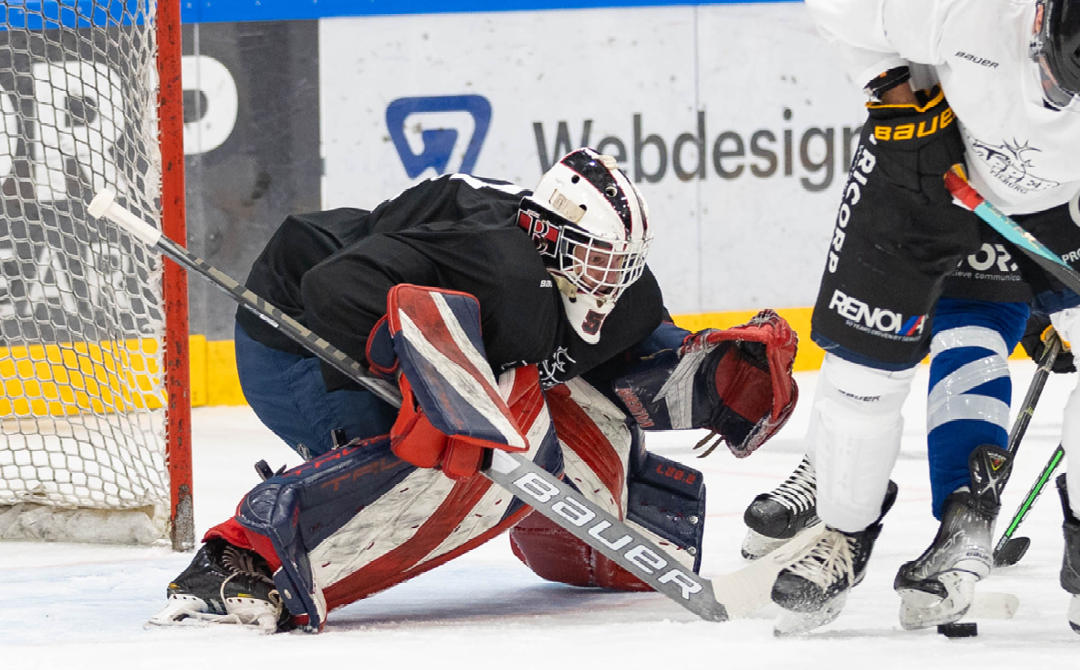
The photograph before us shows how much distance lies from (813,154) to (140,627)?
3867 millimetres

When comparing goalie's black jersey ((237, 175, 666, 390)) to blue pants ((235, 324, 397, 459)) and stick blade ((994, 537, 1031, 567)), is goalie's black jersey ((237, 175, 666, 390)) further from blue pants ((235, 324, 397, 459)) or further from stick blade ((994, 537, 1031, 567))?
stick blade ((994, 537, 1031, 567))

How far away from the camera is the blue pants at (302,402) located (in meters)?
2.34

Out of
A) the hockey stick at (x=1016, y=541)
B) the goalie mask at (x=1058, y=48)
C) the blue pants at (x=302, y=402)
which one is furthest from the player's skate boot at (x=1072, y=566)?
the blue pants at (x=302, y=402)

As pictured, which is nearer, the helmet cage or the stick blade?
the helmet cage

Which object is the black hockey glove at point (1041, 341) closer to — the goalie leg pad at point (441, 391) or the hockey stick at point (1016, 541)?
the hockey stick at point (1016, 541)

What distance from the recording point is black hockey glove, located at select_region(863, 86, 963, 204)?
6.20 feet

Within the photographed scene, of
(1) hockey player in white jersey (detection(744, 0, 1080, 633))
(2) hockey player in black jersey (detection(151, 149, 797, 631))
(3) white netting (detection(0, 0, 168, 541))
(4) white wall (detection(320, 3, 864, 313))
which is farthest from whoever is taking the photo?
(4) white wall (detection(320, 3, 864, 313))

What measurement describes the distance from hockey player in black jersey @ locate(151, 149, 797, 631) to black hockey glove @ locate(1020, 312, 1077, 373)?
21.3 inches

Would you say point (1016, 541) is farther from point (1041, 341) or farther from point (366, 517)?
point (366, 517)

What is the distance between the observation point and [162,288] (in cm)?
285

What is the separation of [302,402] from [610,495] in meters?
0.53

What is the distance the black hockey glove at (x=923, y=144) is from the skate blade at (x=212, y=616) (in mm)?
1046

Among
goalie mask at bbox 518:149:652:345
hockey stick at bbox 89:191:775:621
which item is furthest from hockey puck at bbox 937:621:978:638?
goalie mask at bbox 518:149:652:345

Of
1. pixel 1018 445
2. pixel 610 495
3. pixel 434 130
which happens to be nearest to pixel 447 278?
pixel 610 495
